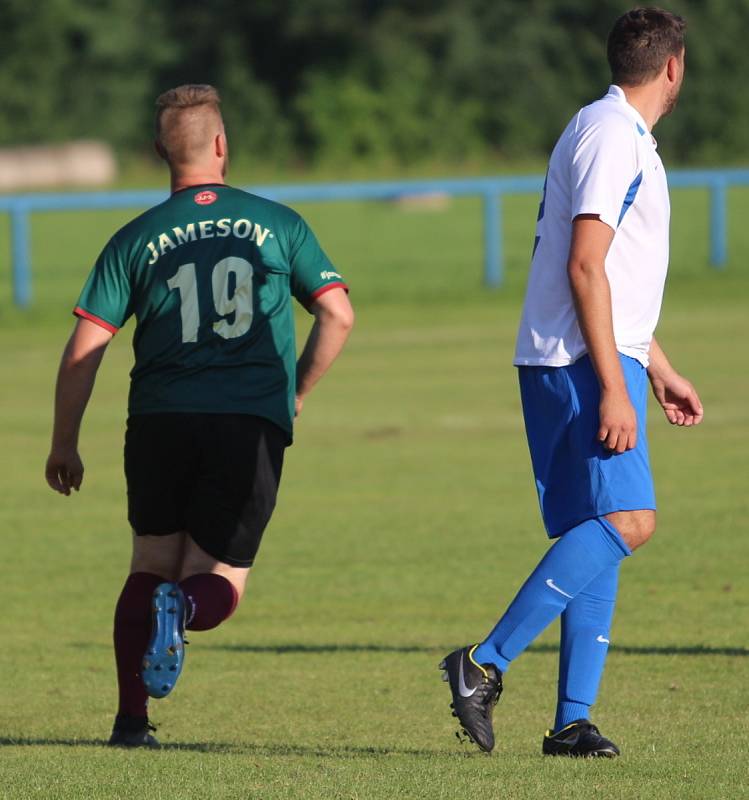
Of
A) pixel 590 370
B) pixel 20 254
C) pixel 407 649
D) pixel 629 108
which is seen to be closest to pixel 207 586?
pixel 590 370

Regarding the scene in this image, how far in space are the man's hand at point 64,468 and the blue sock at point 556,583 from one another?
127cm

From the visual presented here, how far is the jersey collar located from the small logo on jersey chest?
1.12 metres

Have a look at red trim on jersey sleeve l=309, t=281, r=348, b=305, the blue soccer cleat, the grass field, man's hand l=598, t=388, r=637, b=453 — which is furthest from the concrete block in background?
man's hand l=598, t=388, r=637, b=453

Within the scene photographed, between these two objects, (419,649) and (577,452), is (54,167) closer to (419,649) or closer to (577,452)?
(419,649)

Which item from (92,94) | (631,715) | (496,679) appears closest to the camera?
(496,679)

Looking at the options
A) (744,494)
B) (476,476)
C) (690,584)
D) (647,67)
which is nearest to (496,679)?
(647,67)

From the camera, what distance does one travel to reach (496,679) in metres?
4.71

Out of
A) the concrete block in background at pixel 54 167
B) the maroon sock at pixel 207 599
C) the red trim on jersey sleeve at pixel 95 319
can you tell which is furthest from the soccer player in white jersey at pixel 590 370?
the concrete block in background at pixel 54 167

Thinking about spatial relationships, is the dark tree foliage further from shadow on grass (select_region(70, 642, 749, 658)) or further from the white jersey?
the white jersey

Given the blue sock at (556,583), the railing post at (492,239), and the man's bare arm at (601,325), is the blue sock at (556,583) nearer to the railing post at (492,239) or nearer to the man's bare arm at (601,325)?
the man's bare arm at (601,325)

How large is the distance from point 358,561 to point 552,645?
5.91ft

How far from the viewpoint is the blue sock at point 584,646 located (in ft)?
15.8

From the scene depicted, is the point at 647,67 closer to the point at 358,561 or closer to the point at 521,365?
the point at 521,365

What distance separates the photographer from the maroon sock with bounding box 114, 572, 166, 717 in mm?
5125
